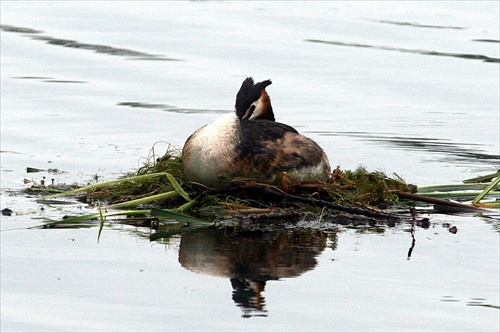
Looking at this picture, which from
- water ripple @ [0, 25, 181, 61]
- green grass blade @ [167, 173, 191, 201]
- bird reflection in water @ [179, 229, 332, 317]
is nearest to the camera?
bird reflection in water @ [179, 229, 332, 317]

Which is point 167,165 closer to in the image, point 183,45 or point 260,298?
point 260,298

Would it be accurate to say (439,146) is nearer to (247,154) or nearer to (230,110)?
(230,110)

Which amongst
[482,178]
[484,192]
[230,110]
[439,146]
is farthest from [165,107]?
[484,192]

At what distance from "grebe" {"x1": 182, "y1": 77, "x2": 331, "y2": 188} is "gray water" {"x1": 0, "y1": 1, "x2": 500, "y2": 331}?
2.45 feet

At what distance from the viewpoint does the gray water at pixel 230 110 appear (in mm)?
6926

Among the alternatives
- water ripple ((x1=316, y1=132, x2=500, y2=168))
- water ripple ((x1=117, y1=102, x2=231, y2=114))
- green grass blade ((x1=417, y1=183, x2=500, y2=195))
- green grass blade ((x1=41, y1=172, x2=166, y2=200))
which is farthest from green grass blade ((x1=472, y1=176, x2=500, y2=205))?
water ripple ((x1=117, y1=102, x2=231, y2=114))

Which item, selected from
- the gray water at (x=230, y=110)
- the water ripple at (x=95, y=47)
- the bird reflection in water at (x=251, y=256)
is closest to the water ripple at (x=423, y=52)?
the gray water at (x=230, y=110)

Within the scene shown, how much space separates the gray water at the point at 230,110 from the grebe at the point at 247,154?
0.75 m

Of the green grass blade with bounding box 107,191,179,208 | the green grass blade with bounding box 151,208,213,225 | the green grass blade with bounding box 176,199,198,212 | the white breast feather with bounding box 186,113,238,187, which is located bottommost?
the green grass blade with bounding box 151,208,213,225

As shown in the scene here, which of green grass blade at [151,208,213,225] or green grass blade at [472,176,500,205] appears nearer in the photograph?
green grass blade at [151,208,213,225]

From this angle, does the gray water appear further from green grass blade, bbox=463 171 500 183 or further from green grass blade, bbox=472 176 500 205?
green grass blade, bbox=463 171 500 183

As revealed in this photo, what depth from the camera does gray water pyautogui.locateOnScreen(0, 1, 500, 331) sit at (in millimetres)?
6926

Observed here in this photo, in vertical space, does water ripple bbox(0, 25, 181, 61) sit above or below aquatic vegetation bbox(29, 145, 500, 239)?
above

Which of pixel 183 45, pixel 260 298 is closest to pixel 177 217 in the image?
pixel 260 298
